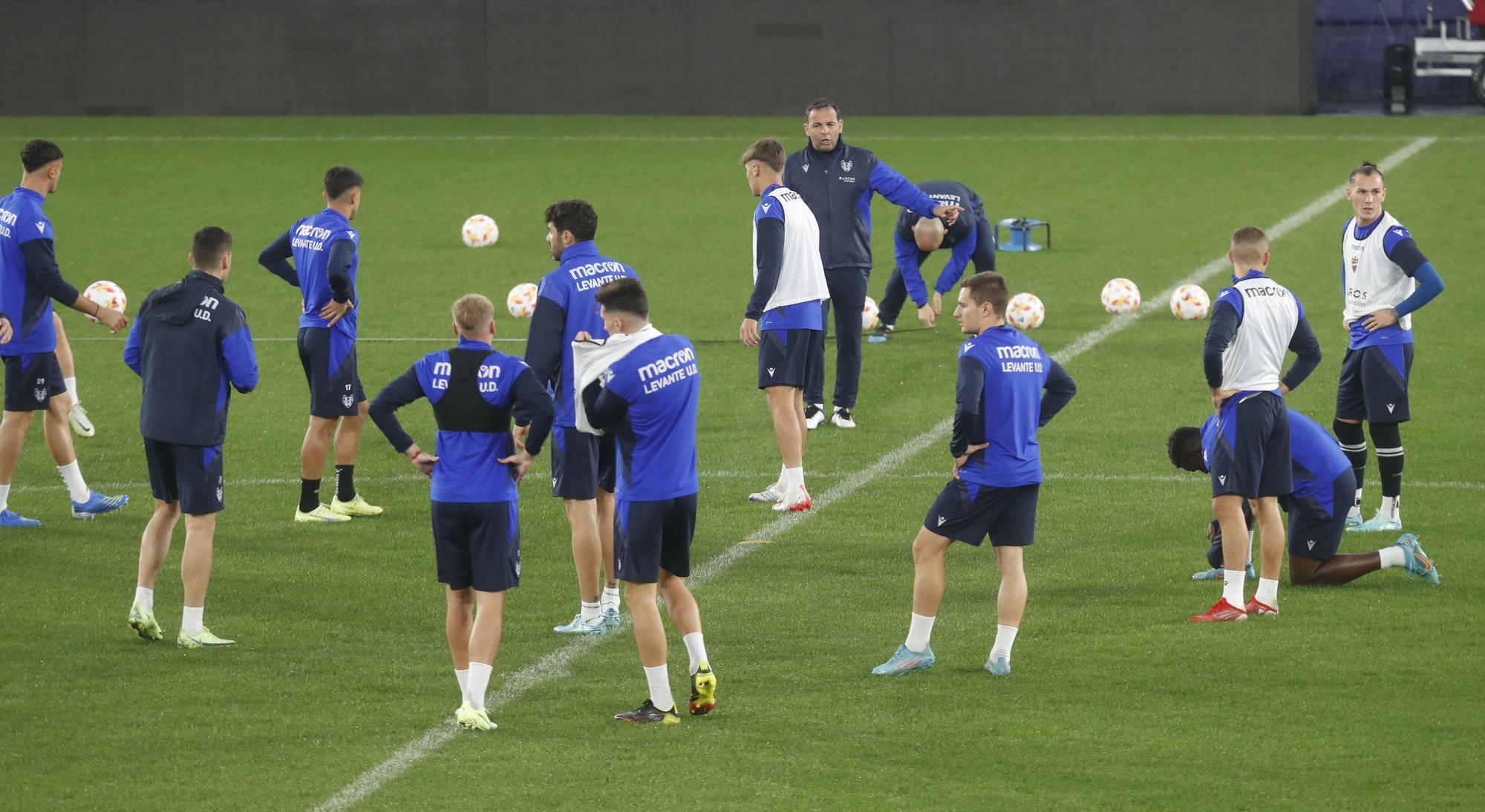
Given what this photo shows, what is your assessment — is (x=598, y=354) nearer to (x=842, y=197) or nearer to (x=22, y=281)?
(x=22, y=281)

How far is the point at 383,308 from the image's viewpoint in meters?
19.8

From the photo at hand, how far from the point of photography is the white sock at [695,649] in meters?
7.64

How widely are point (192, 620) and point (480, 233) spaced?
604 inches

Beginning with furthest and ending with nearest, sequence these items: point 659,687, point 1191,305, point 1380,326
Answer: point 1191,305, point 1380,326, point 659,687

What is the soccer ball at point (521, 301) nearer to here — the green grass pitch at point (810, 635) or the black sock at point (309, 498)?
the green grass pitch at point (810, 635)

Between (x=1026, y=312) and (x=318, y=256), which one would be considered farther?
(x=1026, y=312)

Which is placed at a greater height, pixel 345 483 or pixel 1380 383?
pixel 1380 383

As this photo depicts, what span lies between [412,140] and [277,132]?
2.89m

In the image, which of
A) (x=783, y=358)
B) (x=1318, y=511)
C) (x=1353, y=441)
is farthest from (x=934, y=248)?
(x=1318, y=511)

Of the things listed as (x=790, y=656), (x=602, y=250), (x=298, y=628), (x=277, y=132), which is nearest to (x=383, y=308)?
(x=602, y=250)

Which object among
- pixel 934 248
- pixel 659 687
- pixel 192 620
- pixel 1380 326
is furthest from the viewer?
pixel 934 248

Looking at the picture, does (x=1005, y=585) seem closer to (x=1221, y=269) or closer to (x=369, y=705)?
(x=369, y=705)

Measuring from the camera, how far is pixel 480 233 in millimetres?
23750

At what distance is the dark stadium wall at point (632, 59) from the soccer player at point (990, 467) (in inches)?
1137
